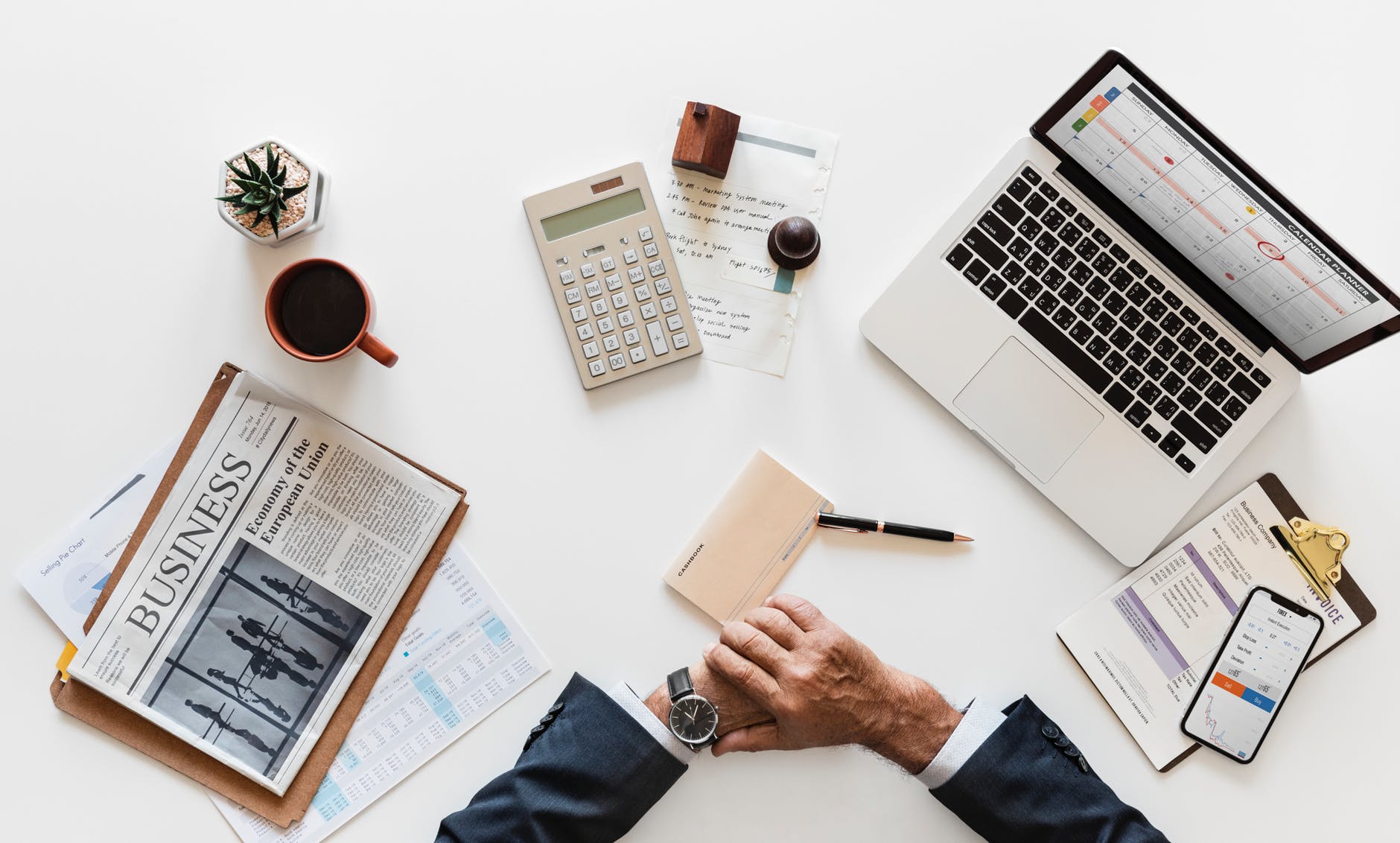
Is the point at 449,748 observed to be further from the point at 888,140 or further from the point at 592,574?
the point at 888,140

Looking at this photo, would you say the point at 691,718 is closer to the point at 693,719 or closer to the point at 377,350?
the point at 693,719

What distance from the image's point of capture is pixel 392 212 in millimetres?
1062

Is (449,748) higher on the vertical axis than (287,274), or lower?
lower

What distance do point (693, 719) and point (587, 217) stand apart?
2.16 feet

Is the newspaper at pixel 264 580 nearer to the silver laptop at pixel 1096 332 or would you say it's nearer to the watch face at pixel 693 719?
the watch face at pixel 693 719

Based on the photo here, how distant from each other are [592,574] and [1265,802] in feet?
3.13

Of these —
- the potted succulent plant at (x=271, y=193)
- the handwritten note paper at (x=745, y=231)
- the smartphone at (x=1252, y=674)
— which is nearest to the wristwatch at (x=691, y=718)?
the handwritten note paper at (x=745, y=231)

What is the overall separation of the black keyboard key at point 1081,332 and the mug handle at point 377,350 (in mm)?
845

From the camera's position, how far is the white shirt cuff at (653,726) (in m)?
1.01

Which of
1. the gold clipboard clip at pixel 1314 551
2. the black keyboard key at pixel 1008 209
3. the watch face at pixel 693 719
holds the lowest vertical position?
the watch face at pixel 693 719

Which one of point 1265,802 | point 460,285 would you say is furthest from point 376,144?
point 1265,802

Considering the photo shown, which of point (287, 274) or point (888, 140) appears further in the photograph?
point (888, 140)

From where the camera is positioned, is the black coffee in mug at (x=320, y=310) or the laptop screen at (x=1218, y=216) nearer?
the laptop screen at (x=1218, y=216)

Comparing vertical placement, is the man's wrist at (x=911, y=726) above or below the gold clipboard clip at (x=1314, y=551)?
below
